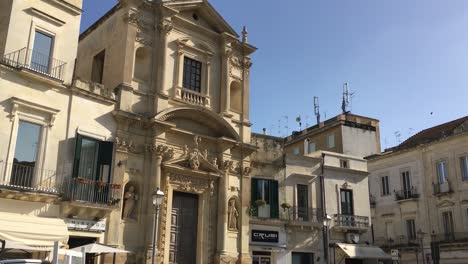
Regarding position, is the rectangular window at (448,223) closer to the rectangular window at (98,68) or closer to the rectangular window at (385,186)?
the rectangular window at (385,186)

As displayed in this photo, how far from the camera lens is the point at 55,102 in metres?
18.6

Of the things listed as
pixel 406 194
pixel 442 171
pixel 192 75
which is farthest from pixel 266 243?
pixel 442 171

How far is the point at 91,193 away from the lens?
61.5 ft

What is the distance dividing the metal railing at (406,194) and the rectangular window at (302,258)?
12672 mm

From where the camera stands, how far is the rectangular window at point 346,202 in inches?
1131

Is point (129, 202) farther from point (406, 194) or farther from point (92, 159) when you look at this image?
point (406, 194)

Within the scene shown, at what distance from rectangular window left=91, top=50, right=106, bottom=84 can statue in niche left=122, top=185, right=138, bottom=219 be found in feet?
20.4

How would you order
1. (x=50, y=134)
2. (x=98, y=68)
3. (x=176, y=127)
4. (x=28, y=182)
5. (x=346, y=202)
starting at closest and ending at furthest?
(x=28, y=182)
(x=50, y=134)
(x=176, y=127)
(x=98, y=68)
(x=346, y=202)

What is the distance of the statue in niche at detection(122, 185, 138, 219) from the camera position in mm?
20141

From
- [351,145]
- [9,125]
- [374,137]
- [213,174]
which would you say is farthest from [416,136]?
[9,125]

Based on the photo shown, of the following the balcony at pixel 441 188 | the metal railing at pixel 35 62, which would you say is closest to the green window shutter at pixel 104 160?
the metal railing at pixel 35 62

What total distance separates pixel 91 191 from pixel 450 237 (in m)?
24.3

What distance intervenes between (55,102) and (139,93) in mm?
4181

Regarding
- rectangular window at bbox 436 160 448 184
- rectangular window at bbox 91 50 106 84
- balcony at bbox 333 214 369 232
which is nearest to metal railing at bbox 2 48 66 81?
rectangular window at bbox 91 50 106 84
